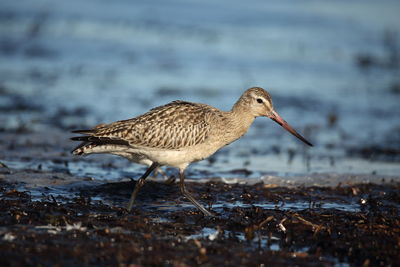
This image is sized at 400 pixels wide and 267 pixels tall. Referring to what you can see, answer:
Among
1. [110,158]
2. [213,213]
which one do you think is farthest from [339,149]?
[213,213]

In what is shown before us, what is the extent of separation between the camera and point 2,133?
1035 centimetres

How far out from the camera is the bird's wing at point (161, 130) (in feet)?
23.6

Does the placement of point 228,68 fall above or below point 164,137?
above

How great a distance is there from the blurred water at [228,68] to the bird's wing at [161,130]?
216cm

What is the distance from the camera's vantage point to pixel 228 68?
640 inches

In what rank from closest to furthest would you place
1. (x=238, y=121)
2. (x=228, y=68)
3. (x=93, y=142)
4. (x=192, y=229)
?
(x=192, y=229)
(x=93, y=142)
(x=238, y=121)
(x=228, y=68)

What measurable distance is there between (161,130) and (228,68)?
362 inches

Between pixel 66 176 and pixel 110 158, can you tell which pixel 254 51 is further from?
pixel 66 176

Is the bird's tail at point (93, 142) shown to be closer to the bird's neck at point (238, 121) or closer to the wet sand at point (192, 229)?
the wet sand at point (192, 229)

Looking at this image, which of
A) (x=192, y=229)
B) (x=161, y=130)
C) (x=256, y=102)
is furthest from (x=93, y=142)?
(x=256, y=102)

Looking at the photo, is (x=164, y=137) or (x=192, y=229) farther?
(x=164, y=137)

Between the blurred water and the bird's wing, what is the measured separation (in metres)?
2.16

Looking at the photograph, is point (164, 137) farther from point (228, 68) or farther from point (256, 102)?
point (228, 68)

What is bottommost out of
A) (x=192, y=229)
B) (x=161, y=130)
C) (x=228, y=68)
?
(x=192, y=229)
